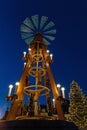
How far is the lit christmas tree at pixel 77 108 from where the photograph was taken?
20353 millimetres

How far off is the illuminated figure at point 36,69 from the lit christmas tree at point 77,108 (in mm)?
11368

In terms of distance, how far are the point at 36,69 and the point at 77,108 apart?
12.8 m

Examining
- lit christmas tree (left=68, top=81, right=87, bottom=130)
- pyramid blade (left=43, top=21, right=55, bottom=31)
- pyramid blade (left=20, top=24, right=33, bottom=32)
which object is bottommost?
lit christmas tree (left=68, top=81, right=87, bottom=130)

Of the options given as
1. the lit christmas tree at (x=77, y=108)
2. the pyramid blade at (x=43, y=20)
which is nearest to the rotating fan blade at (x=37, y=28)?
the pyramid blade at (x=43, y=20)

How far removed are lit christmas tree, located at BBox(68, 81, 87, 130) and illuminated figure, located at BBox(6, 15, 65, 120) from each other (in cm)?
1137

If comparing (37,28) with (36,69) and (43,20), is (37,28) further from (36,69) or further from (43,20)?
(36,69)

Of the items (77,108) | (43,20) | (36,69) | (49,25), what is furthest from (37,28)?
(77,108)

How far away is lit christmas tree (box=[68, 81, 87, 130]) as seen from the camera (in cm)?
2035

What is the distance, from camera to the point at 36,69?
11.2 metres

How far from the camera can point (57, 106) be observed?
9258 mm

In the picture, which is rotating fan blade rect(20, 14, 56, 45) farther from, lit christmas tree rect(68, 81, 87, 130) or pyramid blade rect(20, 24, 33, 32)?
lit christmas tree rect(68, 81, 87, 130)

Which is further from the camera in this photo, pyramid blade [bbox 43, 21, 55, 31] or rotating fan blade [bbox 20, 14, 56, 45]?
pyramid blade [bbox 43, 21, 55, 31]

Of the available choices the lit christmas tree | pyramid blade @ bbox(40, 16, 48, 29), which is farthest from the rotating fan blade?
the lit christmas tree

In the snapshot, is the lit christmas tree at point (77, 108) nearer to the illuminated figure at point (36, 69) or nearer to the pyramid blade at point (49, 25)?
the illuminated figure at point (36, 69)
